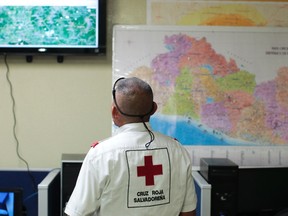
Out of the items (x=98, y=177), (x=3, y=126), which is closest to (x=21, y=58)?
(x=3, y=126)

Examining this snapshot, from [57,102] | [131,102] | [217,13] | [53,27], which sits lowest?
[57,102]

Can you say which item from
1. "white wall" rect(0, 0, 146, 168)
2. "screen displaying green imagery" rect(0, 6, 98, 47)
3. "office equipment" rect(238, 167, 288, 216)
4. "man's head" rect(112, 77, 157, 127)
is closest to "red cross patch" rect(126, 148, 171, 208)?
"man's head" rect(112, 77, 157, 127)

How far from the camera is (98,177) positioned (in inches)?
48.0

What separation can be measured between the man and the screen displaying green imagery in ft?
4.16

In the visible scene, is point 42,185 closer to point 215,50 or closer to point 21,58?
point 21,58

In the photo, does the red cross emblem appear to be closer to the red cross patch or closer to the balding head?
the red cross patch

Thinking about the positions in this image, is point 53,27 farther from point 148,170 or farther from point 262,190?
point 262,190

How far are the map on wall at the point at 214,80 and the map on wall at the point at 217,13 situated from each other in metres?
0.05

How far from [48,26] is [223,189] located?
1.58m

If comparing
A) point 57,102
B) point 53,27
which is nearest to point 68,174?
point 57,102

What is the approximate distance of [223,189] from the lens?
6.48ft

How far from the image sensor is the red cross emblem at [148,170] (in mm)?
1242

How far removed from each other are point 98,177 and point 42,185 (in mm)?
806

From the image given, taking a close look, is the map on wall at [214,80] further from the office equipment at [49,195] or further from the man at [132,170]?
the man at [132,170]
